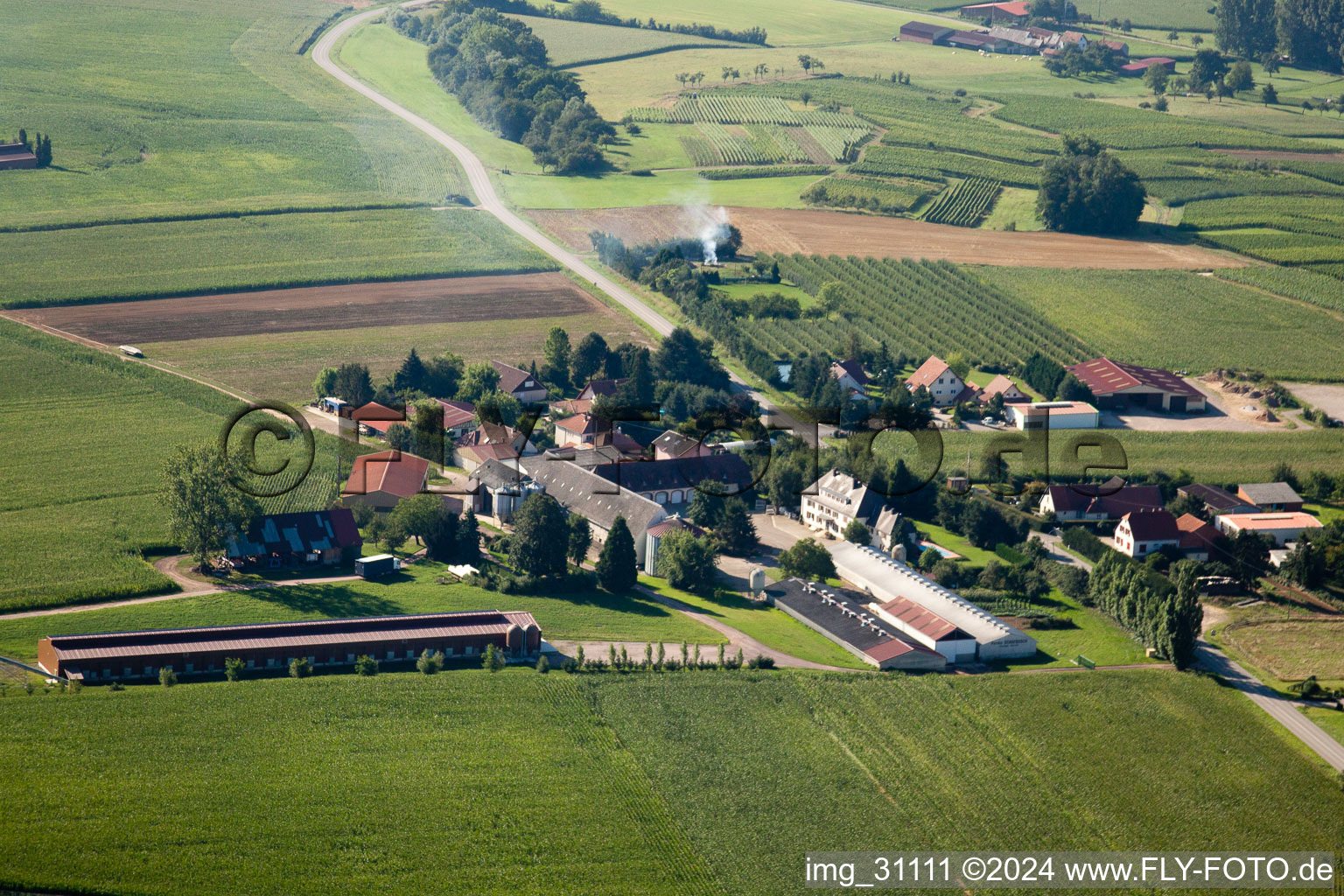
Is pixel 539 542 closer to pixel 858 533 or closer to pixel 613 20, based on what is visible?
pixel 858 533

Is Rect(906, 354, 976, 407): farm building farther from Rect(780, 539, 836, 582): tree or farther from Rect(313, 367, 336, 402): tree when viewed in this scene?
Rect(313, 367, 336, 402): tree

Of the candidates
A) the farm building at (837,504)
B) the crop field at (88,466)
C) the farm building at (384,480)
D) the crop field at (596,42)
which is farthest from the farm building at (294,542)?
the crop field at (596,42)

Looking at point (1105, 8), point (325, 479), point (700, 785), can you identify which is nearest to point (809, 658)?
point (700, 785)

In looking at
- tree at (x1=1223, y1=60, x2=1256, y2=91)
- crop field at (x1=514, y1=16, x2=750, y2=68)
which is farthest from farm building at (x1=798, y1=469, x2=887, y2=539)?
tree at (x1=1223, y1=60, x2=1256, y2=91)

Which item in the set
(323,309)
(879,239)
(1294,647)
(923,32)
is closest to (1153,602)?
(1294,647)

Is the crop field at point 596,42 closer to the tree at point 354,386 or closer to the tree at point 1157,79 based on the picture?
the tree at point 1157,79

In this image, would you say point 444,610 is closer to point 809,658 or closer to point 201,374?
point 809,658
